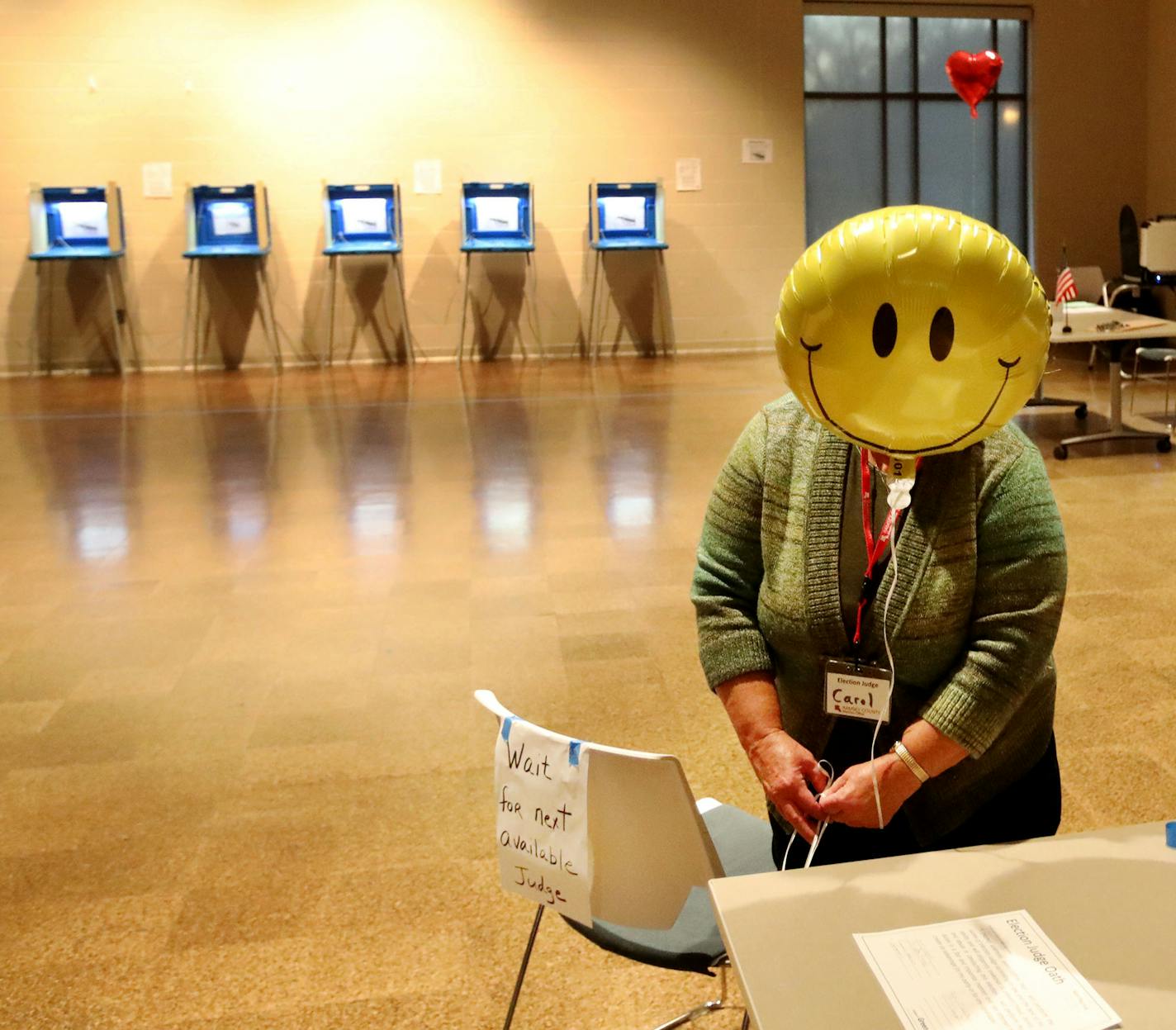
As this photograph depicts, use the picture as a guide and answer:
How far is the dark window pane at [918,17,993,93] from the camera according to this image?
1225 centimetres

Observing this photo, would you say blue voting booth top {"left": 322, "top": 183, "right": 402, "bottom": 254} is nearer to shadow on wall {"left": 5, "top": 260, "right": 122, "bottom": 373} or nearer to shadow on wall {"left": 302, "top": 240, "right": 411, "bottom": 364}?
shadow on wall {"left": 302, "top": 240, "right": 411, "bottom": 364}

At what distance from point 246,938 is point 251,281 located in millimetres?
9394

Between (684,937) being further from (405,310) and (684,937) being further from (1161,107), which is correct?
(1161,107)

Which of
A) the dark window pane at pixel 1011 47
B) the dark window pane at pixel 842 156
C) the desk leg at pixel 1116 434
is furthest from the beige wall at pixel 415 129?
the desk leg at pixel 1116 434

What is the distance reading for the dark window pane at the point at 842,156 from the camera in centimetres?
1217

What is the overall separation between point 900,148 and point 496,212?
4242 mm

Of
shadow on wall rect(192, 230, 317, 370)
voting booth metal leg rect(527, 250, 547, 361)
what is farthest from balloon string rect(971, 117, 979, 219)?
shadow on wall rect(192, 230, 317, 370)

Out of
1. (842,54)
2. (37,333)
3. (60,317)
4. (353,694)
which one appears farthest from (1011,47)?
(353,694)

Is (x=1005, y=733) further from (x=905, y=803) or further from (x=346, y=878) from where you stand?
(x=346, y=878)

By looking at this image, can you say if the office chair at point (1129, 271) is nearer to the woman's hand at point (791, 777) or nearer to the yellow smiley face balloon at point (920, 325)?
the woman's hand at point (791, 777)

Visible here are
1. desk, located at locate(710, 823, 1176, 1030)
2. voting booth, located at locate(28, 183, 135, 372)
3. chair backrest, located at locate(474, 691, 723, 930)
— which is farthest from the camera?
voting booth, located at locate(28, 183, 135, 372)

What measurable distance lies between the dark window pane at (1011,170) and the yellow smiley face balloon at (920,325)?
463 inches

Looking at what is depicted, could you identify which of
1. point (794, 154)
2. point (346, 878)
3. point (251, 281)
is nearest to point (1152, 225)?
point (794, 154)

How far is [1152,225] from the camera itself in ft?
23.2
